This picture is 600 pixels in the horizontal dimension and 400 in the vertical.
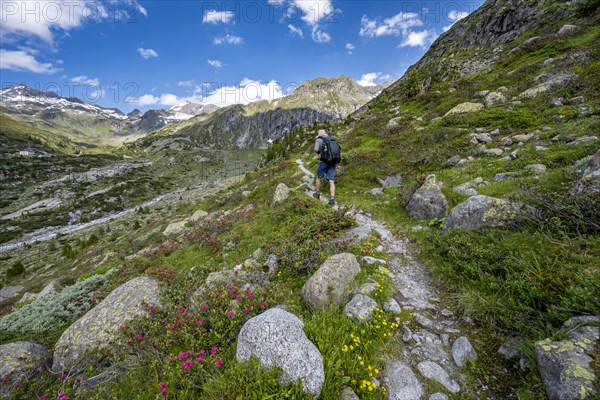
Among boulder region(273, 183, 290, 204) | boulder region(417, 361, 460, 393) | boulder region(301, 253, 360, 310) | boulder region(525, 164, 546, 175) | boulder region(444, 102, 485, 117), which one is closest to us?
boulder region(417, 361, 460, 393)

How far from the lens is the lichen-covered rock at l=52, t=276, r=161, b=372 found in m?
5.76

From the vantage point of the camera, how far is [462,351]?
12.9ft

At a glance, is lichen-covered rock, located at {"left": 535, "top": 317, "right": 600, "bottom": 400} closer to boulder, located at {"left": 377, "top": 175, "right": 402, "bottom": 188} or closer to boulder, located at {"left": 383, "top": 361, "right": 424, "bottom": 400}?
boulder, located at {"left": 383, "top": 361, "right": 424, "bottom": 400}

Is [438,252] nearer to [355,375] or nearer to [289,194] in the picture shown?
[355,375]

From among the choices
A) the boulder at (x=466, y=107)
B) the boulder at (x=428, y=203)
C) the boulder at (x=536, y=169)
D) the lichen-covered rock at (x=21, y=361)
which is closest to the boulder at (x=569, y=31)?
the boulder at (x=466, y=107)

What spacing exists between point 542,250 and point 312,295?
4617 mm

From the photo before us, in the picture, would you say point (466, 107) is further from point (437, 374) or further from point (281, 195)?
point (437, 374)

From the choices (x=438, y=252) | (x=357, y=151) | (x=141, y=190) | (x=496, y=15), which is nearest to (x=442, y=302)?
(x=438, y=252)

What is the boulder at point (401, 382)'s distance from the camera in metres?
3.57

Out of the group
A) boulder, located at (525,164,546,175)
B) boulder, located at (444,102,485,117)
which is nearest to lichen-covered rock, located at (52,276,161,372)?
boulder, located at (525,164,546,175)

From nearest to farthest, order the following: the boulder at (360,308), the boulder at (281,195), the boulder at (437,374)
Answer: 1. the boulder at (437,374)
2. the boulder at (360,308)
3. the boulder at (281,195)

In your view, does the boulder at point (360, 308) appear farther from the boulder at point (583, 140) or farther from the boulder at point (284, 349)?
the boulder at point (583, 140)

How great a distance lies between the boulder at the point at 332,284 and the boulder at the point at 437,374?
74.8 inches

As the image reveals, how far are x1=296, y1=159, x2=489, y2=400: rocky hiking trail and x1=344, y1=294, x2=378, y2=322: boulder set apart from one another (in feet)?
1.43
